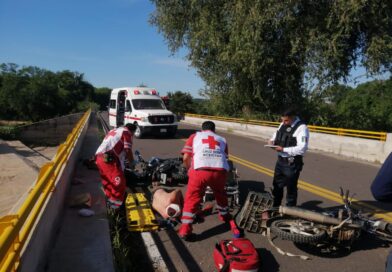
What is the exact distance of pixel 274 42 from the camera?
78.5 ft

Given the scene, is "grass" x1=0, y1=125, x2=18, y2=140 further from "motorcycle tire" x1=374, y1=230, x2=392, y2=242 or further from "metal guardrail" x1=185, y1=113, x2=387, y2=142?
"motorcycle tire" x1=374, y1=230, x2=392, y2=242

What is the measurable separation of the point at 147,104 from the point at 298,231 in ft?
53.6

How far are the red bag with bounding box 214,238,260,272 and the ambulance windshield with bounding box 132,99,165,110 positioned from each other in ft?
52.8

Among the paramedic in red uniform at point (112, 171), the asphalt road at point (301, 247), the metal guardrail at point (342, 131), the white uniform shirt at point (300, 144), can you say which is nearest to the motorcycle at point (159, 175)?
the asphalt road at point (301, 247)

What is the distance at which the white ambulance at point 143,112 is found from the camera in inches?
754

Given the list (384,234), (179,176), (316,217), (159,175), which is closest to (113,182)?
(159,175)

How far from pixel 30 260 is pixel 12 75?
115943mm

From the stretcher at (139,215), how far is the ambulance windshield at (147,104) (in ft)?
44.0

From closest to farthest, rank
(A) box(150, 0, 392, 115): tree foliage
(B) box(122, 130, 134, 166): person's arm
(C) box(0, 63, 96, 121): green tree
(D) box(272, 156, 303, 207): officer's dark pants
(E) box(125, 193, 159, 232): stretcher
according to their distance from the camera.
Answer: (E) box(125, 193, 159, 232): stretcher, (D) box(272, 156, 303, 207): officer's dark pants, (B) box(122, 130, 134, 166): person's arm, (A) box(150, 0, 392, 115): tree foliage, (C) box(0, 63, 96, 121): green tree

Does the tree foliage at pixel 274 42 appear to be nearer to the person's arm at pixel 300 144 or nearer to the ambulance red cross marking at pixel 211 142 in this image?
the person's arm at pixel 300 144

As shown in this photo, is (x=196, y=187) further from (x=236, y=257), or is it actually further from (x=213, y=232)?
(x=236, y=257)

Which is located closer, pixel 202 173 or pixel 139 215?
pixel 202 173

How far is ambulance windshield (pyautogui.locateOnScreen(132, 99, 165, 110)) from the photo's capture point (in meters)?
20.2

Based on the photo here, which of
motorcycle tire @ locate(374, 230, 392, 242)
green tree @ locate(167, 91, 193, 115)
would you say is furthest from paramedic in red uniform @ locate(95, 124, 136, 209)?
green tree @ locate(167, 91, 193, 115)
